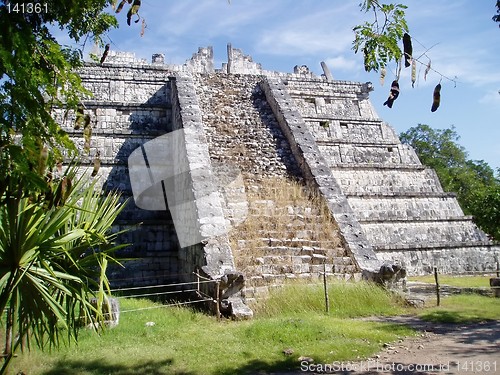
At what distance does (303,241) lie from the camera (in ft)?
26.6

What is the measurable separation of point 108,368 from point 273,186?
6107mm

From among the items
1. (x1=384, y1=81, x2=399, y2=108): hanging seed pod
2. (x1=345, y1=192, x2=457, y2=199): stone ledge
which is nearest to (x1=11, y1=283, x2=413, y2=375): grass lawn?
(x1=384, y1=81, x2=399, y2=108): hanging seed pod

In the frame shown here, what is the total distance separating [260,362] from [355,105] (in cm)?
1147

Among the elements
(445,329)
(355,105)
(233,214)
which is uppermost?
(355,105)

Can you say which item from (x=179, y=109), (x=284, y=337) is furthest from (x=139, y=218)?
(x=284, y=337)

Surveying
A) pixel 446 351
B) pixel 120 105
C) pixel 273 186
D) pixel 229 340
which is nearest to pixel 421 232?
pixel 273 186

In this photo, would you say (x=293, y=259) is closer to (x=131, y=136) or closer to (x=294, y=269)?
(x=294, y=269)

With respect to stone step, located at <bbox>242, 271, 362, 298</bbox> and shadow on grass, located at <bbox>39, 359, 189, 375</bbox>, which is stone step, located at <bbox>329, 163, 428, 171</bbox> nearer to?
stone step, located at <bbox>242, 271, 362, 298</bbox>

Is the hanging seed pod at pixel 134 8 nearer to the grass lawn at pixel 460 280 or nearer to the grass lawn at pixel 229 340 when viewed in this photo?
the grass lawn at pixel 229 340

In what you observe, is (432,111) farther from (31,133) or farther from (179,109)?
(179,109)

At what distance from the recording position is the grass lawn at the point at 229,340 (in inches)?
163

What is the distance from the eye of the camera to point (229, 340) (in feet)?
16.1

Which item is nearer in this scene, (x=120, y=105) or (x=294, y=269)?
(x=294, y=269)

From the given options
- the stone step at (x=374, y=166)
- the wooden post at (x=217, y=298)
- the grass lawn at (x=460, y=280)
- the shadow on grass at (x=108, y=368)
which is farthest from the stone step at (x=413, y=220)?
the shadow on grass at (x=108, y=368)
